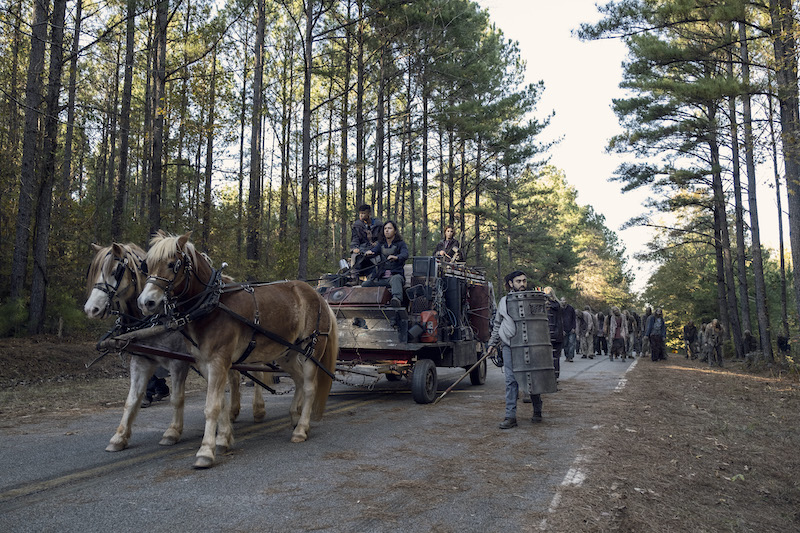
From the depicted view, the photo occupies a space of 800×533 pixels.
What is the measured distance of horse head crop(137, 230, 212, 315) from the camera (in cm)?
535

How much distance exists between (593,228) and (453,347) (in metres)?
70.2

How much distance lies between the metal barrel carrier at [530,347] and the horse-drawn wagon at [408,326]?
6.52 ft

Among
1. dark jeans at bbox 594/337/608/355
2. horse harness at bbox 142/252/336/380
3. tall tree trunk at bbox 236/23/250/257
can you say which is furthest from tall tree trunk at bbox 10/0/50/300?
dark jeans at bbox 594/337/608/355

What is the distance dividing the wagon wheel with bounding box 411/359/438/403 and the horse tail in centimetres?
214

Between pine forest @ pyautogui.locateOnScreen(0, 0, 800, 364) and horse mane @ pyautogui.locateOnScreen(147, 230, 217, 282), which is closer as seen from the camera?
horse mane @ pyautogui.locateOnScreen(147, 230, 217, 282)

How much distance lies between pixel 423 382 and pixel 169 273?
193 inches

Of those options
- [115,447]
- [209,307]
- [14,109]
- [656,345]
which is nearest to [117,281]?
[209,307]

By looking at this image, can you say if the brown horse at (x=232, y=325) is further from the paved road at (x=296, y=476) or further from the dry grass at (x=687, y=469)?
the dry grass at (x=687, y=469)

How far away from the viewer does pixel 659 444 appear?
21.5 ft

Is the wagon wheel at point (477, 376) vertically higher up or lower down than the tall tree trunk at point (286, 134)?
lower down

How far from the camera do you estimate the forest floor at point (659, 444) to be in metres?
4.19

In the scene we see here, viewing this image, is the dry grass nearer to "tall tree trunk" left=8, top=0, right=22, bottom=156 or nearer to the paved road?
the paved road

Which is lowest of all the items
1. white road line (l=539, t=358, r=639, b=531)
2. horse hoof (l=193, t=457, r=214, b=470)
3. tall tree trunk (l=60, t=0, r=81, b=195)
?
white road line (l=539, t=358, r=639, b=531)

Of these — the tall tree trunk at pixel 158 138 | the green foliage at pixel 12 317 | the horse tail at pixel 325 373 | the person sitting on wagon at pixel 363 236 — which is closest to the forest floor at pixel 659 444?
the green foliage at pixel 12 317
